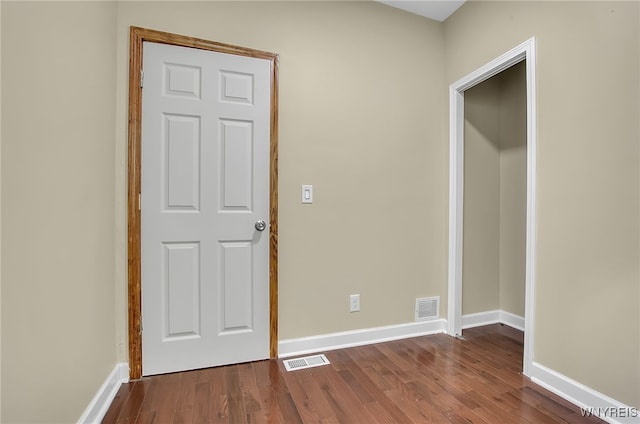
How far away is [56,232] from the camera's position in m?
1.15

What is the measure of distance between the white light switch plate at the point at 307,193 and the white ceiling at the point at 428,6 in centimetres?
153

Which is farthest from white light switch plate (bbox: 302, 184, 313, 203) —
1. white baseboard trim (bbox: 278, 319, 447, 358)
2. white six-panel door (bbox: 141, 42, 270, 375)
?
white baseboard trim (bbox: 278, 319, 447, 358)

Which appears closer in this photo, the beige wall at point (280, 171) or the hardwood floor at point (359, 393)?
the beige wall at point (280, 171)

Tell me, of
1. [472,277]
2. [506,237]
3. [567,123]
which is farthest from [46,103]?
[506,237]

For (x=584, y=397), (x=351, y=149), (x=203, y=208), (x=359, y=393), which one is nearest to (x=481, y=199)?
(x=351, y=149)

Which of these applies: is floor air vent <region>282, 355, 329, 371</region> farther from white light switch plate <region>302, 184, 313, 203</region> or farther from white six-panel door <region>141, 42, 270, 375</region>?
white light switch plate <region>302, 184, 313, 203</region>

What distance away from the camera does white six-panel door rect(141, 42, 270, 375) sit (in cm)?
182

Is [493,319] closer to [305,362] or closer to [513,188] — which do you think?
[513,188]

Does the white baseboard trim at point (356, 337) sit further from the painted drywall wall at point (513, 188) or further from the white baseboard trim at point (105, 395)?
the white baseboard trim at point (105, 395)

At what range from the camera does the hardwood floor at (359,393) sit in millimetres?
1466

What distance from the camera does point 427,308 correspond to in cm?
247

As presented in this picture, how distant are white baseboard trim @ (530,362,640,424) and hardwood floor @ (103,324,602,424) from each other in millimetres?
48

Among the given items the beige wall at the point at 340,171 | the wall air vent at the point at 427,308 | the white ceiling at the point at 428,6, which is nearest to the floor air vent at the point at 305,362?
the beige wall at the point at 340,171

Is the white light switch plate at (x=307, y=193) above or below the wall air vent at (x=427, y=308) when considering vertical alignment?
above
